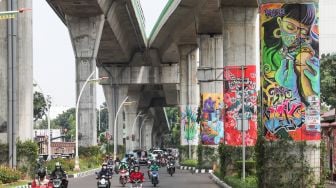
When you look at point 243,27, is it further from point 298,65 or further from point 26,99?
point 298,65

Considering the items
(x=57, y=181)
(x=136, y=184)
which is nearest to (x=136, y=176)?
(x=136, y=184)

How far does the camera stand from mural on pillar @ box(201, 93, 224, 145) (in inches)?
2142

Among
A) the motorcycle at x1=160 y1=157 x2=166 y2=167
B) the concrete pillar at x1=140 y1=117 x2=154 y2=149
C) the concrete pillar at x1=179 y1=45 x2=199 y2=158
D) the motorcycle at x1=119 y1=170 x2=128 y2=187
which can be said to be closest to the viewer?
the motorcycle at x1=119 y1=170 x2=128 y2=187

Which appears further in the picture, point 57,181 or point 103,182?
point 103,182

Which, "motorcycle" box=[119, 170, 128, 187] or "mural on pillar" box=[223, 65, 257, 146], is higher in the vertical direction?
"mural on pillar" box=[223, 65, 257, 146]

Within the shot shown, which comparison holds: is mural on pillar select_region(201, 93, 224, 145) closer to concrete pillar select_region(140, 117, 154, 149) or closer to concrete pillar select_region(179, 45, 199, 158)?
concrete pillar select_region(179, 45, 199, 158)

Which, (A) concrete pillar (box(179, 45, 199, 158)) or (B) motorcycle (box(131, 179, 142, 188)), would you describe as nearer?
(B) motorcycle (box(131, 179, 142, 188))

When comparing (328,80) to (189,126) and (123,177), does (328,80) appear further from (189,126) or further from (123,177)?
(123,177)

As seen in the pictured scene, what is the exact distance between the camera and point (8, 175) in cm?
3259

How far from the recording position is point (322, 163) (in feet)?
68.9

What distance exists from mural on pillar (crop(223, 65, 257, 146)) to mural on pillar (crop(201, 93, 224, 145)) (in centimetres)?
1503

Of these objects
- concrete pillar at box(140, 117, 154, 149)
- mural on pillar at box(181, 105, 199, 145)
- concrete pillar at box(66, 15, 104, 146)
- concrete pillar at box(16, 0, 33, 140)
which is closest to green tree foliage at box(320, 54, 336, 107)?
mural on pillar at box(181, 105, 199, 145)

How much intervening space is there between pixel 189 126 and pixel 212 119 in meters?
18.0

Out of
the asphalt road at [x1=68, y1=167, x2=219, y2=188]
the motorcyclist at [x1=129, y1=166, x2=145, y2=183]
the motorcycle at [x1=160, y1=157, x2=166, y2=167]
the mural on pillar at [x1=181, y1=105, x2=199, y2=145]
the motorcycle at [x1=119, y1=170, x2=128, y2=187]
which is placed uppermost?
the mural on pillar at [x1=181, y1=105, x2=199, y2=145]
